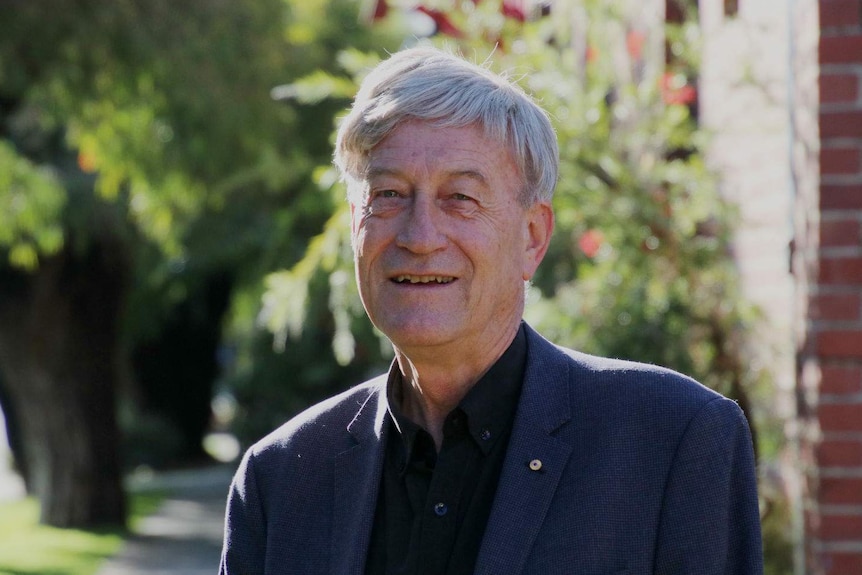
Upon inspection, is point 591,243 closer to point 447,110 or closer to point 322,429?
point 322,429

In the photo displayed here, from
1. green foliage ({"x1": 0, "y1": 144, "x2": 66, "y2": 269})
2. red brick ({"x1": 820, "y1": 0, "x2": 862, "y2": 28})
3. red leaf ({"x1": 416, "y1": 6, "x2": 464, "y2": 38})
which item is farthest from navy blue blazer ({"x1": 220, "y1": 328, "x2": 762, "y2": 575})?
green foliage ({"x1": 0, "y1": 144, "x2": 66, "y2": 269})

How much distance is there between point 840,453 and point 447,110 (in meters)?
2.05

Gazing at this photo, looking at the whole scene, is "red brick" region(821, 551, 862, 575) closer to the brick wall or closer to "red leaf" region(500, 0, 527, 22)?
the brick wall

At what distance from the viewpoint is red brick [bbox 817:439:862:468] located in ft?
12.4

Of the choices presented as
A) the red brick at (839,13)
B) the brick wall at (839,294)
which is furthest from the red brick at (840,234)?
the red brick at (839,13)

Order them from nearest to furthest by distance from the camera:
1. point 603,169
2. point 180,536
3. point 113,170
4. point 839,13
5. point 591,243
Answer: point 839,13 < point 603,169 < point 591,243 < point 113,170 < point 180,536

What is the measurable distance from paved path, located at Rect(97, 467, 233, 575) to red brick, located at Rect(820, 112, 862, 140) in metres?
7.39

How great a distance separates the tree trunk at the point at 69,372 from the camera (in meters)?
12.6

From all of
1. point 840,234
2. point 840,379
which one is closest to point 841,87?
point 840,234

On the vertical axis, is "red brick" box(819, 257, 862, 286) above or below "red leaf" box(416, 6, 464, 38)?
below

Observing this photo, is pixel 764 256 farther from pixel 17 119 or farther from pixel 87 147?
pixel 17 119

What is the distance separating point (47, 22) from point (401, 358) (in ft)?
16.6

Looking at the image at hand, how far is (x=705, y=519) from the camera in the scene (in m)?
2.13

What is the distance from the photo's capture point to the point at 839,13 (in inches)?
147
